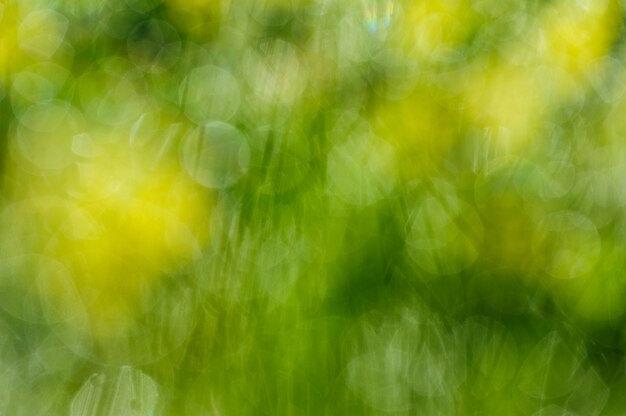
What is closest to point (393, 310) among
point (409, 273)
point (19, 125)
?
point (409, 273)

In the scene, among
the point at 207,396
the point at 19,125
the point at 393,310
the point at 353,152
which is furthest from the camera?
the point at 19,125

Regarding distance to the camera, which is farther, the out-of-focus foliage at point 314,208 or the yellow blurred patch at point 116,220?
the yellow blurred patch at point 116,220

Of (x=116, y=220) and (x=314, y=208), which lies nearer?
(x=314, y=208)

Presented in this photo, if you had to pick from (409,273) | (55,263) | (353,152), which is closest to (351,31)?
(353,152)

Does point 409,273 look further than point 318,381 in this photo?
Yes

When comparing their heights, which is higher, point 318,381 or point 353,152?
point 353,152

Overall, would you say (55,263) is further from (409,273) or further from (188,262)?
(409,273)

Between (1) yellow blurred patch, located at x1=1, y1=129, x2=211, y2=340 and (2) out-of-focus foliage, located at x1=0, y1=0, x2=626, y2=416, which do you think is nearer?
(2) out-of-focus foliage, located at x1=0, y1=0, x2=626, y2=416

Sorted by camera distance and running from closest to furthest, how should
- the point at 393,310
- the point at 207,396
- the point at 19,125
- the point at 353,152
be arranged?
the point at 207,396
the point at 393,310
the point at 353,152
the point at 19,125
